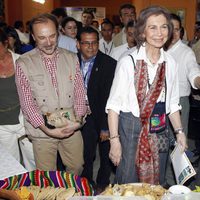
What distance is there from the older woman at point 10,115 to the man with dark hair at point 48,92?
19 centimetres

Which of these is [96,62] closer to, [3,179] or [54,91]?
[54,91]

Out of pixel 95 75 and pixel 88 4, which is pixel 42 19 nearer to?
pixel 95 75

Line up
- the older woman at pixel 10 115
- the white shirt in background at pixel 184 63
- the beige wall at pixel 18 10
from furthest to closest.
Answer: the beige wall at pixel 18 10 < the white shirt in background at pixel 184 63 < the older woman at pixel 10 115

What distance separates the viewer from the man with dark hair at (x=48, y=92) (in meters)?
2.11

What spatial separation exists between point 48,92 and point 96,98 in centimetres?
64

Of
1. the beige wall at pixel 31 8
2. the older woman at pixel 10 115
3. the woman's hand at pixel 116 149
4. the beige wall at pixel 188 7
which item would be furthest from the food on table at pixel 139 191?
Answer: the beige wall at pixel 188 7

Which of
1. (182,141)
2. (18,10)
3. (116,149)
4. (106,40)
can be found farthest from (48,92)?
(18,10)

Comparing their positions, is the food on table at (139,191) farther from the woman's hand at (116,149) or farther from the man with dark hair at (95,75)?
the man with dark hair at (95,75)

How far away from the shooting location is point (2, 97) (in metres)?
2.39

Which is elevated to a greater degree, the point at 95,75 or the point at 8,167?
the point at 95,75

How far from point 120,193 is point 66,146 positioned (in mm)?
863

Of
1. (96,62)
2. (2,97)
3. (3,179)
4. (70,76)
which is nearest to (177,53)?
(96,62)

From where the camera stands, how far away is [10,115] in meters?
2.43

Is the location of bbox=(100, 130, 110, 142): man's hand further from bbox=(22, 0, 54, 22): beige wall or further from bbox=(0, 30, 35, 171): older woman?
bbox=(22, 0, 54, 22): beige wall
